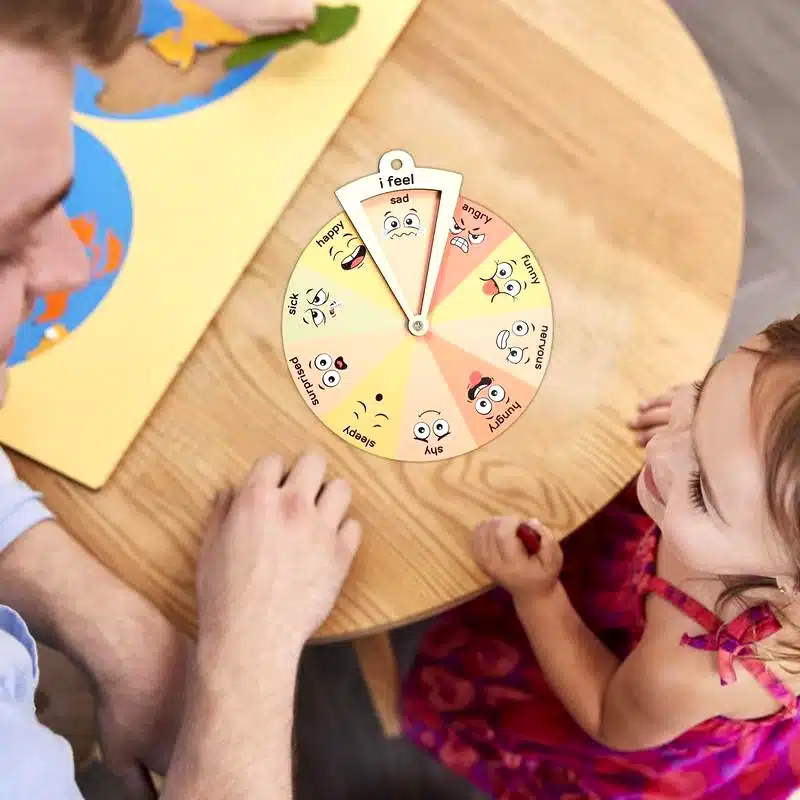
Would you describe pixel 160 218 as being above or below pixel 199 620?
above

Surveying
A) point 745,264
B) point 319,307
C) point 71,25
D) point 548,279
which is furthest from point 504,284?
point 745,264

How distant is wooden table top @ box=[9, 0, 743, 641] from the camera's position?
0.56 m

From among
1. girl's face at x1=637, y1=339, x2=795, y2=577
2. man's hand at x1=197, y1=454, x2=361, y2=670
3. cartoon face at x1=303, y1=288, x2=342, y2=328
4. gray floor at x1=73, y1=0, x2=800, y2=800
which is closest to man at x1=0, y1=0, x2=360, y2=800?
man's hand at x1=197, y1=454, x2=361, y2=670

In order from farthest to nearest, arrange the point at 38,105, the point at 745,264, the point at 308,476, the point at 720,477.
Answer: the point at 745,264 < the point at 308,476 < the point at 720,477 < the point at 38,105

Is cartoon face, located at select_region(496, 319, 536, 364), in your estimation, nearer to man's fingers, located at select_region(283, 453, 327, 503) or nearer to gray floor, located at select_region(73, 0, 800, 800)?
man's fingers, located at select_region(283, 453, 327, 503)

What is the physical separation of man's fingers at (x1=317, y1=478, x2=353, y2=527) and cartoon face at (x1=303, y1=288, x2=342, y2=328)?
0.12m

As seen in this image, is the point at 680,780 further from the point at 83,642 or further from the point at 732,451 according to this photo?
the point at 83,642

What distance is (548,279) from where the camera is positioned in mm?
618

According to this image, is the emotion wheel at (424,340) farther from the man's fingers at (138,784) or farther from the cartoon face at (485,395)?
the man's fingers at (138,784)

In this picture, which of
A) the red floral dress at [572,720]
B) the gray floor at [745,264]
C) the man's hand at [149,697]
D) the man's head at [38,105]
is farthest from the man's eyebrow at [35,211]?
the gray floor at [745,264]

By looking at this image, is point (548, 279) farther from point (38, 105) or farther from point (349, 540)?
point (38, 105)

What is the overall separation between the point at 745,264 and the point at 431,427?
0.89m

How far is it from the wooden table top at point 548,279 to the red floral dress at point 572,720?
16 centimetres

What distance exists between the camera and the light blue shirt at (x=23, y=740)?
1.36 feet
